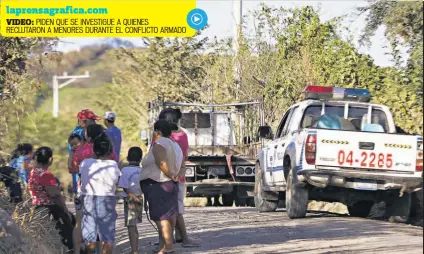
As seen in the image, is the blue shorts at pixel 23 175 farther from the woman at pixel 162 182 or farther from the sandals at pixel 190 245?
the woman at pixel 162 182

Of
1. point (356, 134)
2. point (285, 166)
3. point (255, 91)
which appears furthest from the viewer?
point (255, 91)

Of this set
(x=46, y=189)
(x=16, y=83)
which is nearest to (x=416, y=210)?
(x=16, y=83)

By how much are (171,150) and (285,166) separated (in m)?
5.67

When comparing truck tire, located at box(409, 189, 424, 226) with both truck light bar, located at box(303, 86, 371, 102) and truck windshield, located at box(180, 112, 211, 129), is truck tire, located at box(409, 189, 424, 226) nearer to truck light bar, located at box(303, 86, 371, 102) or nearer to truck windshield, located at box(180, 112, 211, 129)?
truck light bar, located at box(303, 86, 371, 102)

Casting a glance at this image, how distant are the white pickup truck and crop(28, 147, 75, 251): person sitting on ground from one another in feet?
15.9

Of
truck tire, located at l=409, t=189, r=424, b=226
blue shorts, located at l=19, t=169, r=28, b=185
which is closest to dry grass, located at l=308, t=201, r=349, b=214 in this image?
truck tire, located at l=409, t=189, r=424, b=226

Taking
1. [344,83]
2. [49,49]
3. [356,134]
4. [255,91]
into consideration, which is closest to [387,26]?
[356,134]

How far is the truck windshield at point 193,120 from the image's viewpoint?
90.3 ft

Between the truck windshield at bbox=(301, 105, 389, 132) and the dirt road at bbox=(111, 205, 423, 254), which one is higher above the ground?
the truck windshield at bbox=(301, 105, 389, 132)

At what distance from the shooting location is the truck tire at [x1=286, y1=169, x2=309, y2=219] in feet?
54.5

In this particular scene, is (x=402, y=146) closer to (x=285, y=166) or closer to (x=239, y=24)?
(x=285, y=166)

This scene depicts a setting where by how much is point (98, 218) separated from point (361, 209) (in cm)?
933

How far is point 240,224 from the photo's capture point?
648 inches

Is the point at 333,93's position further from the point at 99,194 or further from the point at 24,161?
the point at 99,194
